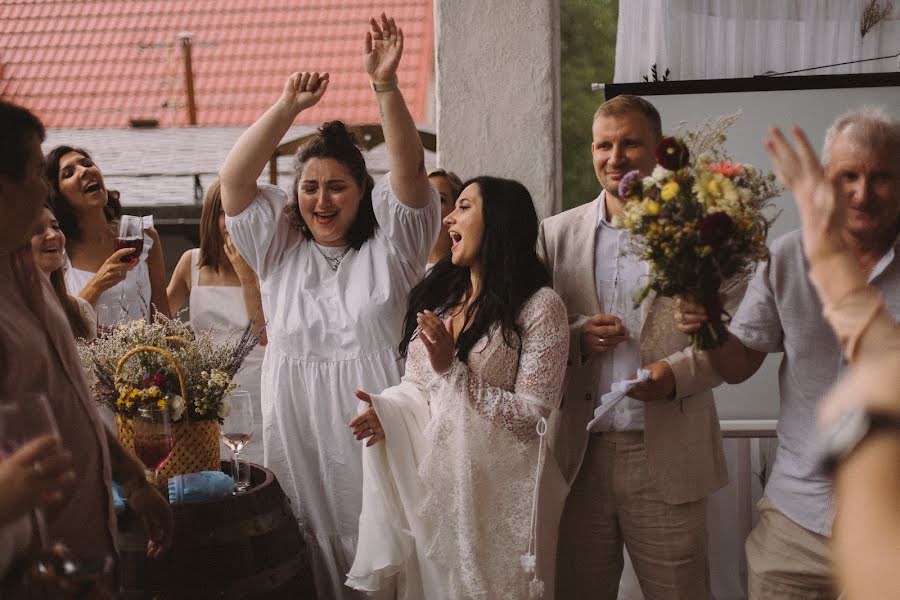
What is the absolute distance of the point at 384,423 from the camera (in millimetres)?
2873

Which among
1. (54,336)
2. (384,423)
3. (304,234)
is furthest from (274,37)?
(54,336)

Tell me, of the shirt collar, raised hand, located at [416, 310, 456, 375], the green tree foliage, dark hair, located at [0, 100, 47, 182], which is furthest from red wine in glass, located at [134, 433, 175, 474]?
the green tree foliage

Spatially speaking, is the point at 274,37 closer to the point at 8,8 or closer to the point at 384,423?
the point at 8,8

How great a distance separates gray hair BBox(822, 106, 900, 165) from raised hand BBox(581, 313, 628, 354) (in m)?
0.80

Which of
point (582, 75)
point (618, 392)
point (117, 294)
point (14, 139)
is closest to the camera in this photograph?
point (14, 139)

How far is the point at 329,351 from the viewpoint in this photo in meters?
3.19

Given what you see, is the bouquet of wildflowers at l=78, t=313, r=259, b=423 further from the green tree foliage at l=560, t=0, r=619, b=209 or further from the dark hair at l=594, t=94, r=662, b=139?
the green tree foliage at l=560, t=0, r=619, b=209

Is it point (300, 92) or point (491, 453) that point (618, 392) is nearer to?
point (491, 453)

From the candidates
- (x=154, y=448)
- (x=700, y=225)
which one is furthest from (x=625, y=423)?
(x=154, y=448)

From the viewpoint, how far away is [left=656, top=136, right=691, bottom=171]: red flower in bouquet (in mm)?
2309

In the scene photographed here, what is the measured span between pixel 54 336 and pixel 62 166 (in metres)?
2.33

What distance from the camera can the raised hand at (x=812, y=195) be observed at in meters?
1.42

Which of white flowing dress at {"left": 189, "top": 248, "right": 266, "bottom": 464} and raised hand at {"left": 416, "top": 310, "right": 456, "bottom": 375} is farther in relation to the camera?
white flowing dress at {"left": 189, "top": 248, "right": 266, "bottom": 464}

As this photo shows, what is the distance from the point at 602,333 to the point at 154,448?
134cm
